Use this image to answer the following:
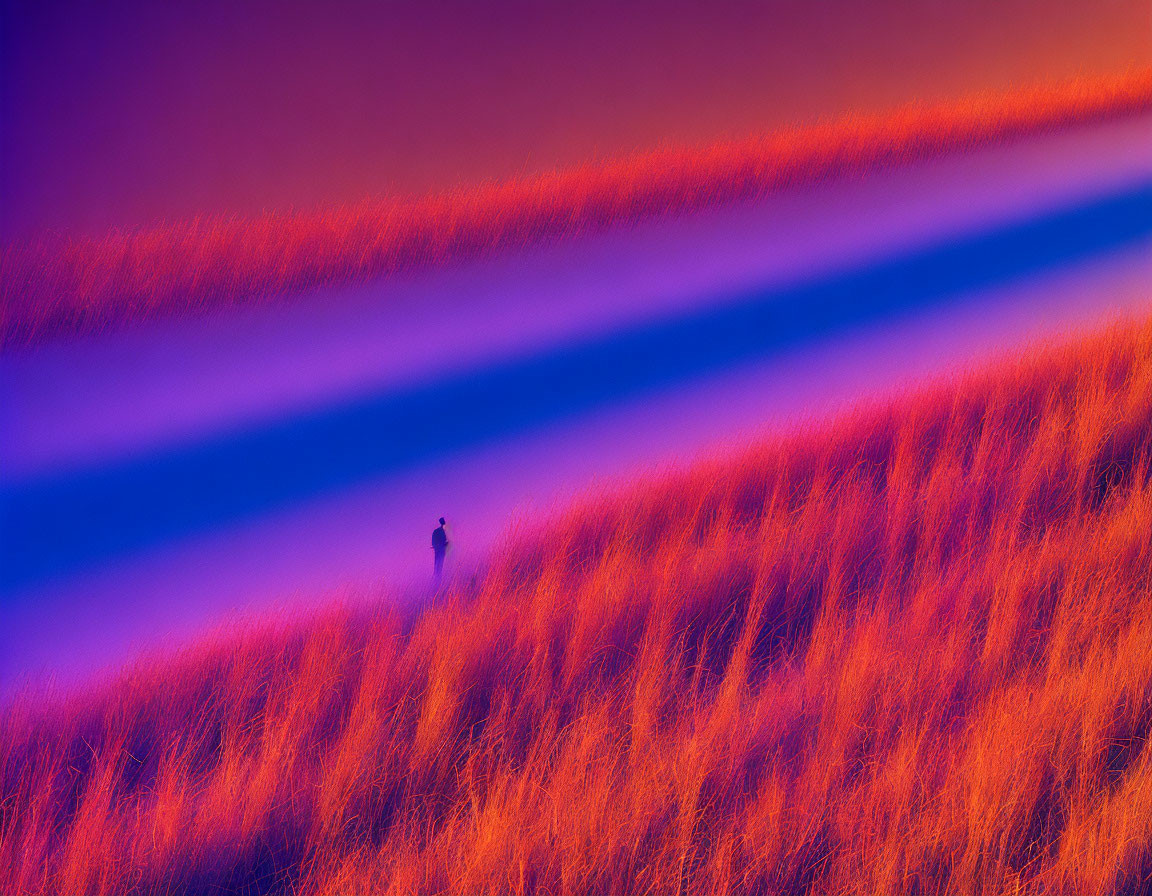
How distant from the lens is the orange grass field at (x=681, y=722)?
212 centimetres

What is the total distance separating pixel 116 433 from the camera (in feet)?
11.0

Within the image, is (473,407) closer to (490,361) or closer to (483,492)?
(490,361)

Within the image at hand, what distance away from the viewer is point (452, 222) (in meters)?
3.99

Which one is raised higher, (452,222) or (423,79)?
(423,79)

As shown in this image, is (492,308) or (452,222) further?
(492,308)

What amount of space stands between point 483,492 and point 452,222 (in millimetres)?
1194

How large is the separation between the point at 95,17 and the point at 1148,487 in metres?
3.63

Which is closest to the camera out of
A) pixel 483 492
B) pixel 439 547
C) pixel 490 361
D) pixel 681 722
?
pixel 681 722

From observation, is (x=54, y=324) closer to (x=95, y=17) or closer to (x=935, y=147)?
(x=95, y=17)

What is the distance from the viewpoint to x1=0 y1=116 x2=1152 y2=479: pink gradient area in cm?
337

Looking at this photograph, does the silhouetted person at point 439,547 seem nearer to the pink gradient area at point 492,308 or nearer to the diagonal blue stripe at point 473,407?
the diagonal blue stripe at point 473,407

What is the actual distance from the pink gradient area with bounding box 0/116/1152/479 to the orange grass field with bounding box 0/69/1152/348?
99 millimetres

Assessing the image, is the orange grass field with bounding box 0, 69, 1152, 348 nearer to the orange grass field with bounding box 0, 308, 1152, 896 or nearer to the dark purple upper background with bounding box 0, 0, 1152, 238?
the dark purple upper background with bounding box 0, 0, 1152, 238

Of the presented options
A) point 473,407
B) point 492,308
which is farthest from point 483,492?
point 492,308
